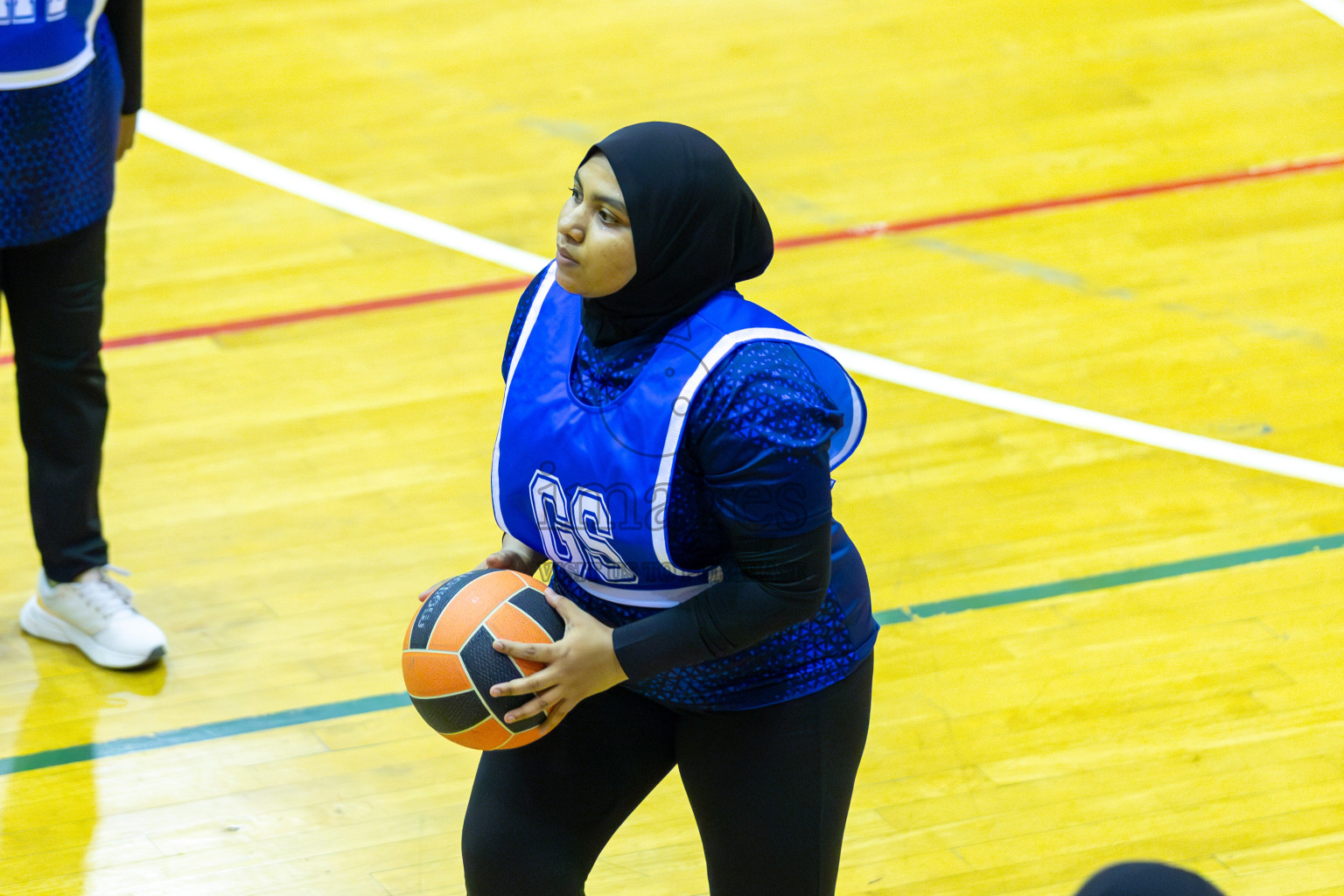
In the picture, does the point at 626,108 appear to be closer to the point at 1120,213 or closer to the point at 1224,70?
the point at 1120,213

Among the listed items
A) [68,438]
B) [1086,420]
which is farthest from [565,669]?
[1086,420]

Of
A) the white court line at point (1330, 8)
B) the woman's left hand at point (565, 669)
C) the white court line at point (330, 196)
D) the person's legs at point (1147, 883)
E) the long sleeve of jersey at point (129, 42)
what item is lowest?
the white court line at point (330, 196)

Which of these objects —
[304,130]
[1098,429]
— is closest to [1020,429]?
[1098,429]

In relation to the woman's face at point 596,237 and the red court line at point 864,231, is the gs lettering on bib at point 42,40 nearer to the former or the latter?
the woman's face at point 596,237

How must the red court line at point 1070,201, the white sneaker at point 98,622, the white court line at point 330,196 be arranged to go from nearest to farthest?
the white sneaker at point 98,622 < the white court line at point 330,196 < the red court line at point 1070,201

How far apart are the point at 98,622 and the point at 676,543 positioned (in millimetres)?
2004

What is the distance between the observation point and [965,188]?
567 cm

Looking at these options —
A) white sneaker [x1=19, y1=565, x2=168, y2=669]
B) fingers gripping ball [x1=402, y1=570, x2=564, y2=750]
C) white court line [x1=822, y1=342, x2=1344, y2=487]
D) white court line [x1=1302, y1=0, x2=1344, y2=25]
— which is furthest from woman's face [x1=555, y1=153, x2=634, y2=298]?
white court line [x1=1302, y1=0, x2=1344, y2=25]

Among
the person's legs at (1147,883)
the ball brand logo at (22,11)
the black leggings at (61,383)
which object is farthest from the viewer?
the black leggings at (61,383)

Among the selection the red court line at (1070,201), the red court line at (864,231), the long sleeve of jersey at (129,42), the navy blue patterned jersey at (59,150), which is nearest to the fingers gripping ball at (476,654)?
the navy blue patterned jersey at (59,150)

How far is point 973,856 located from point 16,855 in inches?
74.5

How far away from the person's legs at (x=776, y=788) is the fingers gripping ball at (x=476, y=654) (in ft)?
0.93

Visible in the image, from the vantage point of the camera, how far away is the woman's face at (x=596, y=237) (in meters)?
2.17

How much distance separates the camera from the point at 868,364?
4.79 meters
